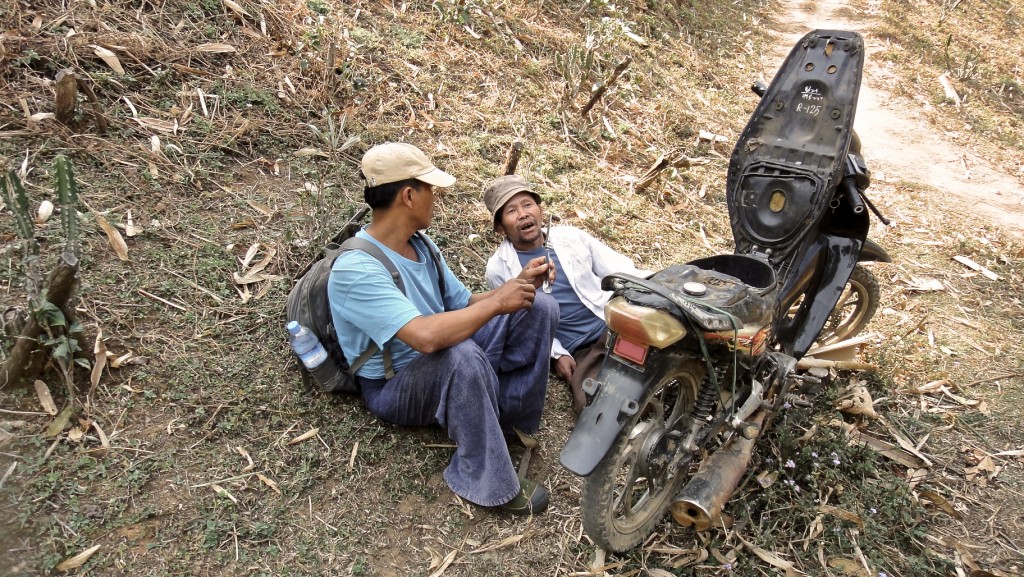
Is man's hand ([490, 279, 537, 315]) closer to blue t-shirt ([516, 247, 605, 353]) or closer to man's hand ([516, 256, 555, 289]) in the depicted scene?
man's hand ([516, 256, 555, 289])

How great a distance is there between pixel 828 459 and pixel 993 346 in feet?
7.72

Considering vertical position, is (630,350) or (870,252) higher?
(630,350)

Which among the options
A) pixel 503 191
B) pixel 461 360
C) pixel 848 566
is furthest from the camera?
pixel 503 191

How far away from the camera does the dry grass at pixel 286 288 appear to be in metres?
2.43

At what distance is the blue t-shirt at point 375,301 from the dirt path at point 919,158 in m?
6.31

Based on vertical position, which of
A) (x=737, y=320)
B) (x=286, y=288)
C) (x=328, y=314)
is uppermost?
(x=737, y=320)

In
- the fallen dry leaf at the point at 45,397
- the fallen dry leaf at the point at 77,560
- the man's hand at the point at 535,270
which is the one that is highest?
the man's hand at the point at 535,270

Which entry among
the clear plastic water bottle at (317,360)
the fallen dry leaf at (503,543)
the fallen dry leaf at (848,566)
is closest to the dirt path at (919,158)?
the fallen dry leaf at (848,566)

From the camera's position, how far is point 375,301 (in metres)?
2.41

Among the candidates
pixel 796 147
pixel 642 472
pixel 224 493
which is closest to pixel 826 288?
pixel 796 147

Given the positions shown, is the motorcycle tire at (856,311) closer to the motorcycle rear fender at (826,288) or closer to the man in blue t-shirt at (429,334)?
the motorcycle rear fender at (826,288)

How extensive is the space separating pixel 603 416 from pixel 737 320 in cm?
62

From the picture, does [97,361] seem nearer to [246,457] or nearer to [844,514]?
[246,457]

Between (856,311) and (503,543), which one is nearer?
(503,543)
